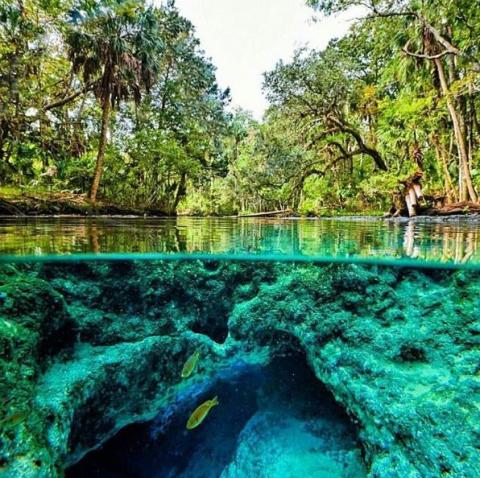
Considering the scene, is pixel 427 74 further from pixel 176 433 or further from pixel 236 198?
pixel 236 198

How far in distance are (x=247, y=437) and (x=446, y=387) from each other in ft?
11.4

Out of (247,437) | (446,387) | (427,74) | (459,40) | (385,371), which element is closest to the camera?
(446,387)

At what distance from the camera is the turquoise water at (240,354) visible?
4.63 metres

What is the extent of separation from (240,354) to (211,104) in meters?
20.2

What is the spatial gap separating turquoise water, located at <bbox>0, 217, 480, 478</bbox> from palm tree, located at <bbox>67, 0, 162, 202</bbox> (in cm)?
906

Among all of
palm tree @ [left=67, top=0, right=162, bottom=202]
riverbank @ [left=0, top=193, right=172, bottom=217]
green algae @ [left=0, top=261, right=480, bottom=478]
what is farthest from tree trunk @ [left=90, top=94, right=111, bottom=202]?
green algae @ [left=0, top=261, right=480, bottom=478]

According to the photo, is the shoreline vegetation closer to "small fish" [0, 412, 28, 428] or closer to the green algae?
the green algae

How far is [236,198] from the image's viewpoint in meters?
36.3

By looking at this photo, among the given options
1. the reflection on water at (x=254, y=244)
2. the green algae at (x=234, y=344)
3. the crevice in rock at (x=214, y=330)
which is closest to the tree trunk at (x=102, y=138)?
the reflection on water at (x=254, y=244)

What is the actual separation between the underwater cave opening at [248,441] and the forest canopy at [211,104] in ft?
27.7

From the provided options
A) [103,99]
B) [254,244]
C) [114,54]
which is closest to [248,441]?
[254,244]

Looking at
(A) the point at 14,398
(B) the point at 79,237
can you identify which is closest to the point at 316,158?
(B) the point at 79,237

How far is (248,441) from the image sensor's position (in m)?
6.20

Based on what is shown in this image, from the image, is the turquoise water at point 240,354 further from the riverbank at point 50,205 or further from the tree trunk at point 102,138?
the tree trunk at point 102,138
